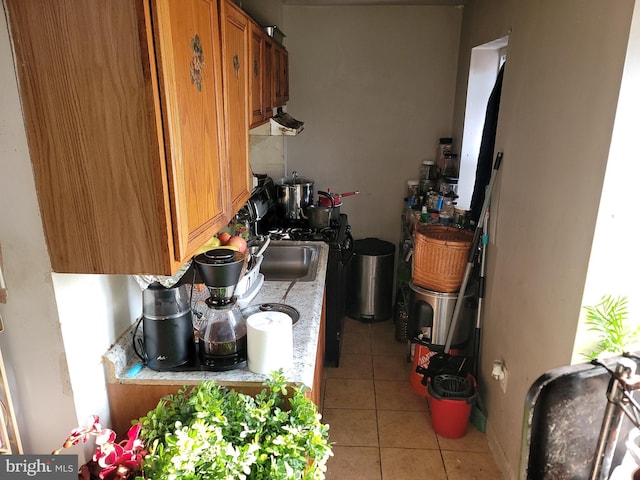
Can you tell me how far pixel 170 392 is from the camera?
1.37 m

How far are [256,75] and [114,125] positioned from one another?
1208mm

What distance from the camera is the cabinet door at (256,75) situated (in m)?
1.92

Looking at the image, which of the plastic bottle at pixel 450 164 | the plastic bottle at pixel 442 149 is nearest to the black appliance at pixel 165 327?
the plastic bottle at pixel 450 164

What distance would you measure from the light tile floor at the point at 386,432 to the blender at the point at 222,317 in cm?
99

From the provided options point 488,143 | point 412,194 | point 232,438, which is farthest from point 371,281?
point 232,438

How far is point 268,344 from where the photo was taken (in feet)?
4.41

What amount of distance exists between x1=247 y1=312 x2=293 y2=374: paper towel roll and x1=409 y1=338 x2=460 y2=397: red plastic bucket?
1.36 meters

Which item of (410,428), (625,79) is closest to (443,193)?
(410,428)

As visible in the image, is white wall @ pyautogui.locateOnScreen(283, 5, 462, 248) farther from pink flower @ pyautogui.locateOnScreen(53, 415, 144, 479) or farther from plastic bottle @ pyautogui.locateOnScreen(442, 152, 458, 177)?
pink flower @ pyautogui.locateOnScreen(53, 415, 144, 479)

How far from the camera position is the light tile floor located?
212 cm

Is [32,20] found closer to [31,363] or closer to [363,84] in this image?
[31,363]

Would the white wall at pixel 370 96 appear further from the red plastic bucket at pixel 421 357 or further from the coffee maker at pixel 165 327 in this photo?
the coffee maker at pixel 165 327

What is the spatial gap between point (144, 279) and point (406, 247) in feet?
6.70

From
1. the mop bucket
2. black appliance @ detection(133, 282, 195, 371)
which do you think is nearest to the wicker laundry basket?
the mop bucket
